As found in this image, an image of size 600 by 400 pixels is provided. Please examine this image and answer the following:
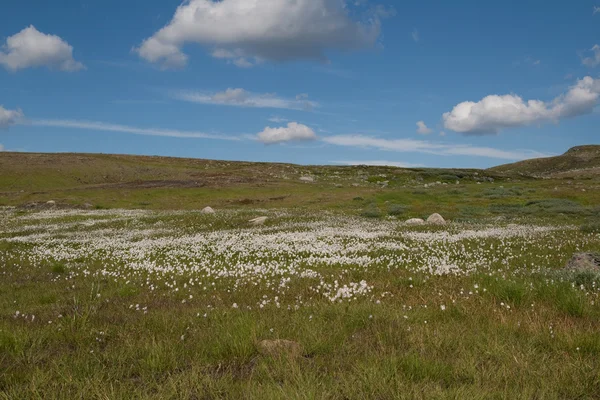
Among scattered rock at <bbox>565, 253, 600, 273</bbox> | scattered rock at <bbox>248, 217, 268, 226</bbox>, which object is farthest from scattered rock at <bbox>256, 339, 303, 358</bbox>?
scattered rock at <bbox>248, 217, 268, 226</bbox>

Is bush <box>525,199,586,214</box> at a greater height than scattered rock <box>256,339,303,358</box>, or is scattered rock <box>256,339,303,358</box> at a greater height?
bush <box>525,199,586,214</box>

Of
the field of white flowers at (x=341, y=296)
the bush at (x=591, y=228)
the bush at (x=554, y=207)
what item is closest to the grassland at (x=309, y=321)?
the field of white flowers at (x=341, y=296)

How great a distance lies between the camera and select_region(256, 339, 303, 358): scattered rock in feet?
18.7

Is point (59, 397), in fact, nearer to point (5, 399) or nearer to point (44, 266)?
point (5, 399)

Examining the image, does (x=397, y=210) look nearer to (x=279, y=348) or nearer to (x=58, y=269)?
(x=58, y=269)

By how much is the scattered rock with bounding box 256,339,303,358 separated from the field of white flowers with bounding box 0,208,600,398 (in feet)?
0.50

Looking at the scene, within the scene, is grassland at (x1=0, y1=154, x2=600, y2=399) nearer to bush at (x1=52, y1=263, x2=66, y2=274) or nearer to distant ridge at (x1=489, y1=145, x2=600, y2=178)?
bush at (x1=52, y1=263, x2=66, y2=274)

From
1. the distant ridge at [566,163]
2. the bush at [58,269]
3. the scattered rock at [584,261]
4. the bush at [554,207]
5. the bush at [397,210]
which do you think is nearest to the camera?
the scattered rock at [584,261]

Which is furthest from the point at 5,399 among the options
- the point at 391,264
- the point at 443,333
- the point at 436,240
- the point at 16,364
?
the point at 436,240

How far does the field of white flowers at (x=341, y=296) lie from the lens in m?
5.63

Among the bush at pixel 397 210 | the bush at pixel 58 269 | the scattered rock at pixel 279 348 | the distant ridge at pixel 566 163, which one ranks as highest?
the distant ridge at pixel 566 163

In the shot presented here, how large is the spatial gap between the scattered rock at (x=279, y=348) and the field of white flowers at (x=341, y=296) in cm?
15

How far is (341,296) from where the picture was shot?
370 inches

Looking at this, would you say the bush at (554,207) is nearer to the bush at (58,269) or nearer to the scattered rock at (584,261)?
the scattered rock at (584,261)
